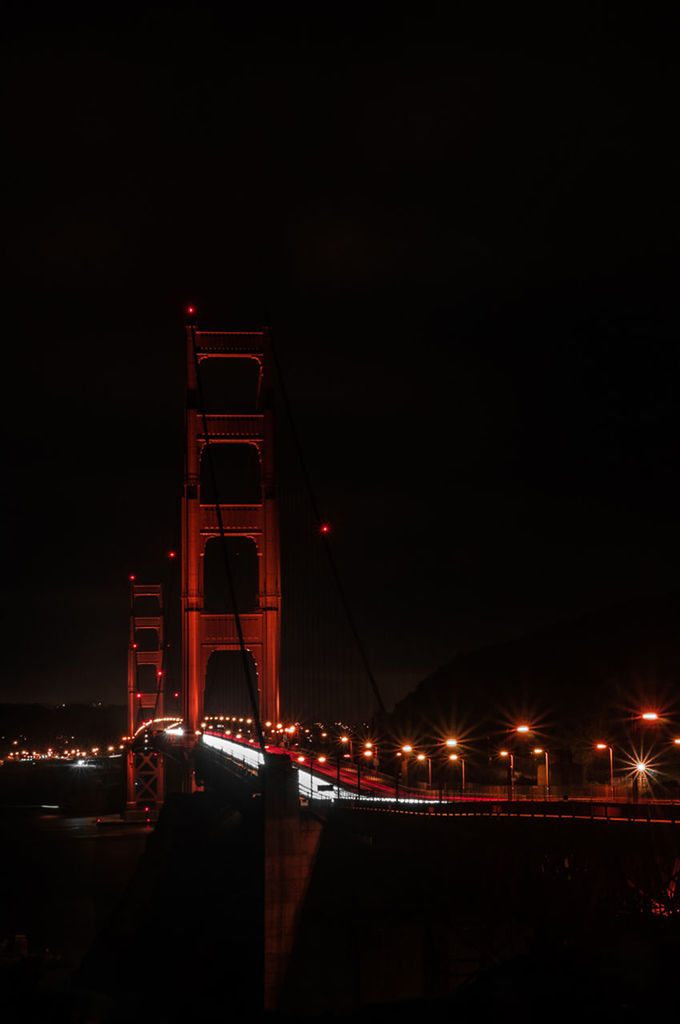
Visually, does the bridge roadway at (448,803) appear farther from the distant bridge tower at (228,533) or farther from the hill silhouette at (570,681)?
the hill silhouette at (570,681)

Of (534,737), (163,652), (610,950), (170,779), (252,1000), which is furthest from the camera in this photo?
(163,652)

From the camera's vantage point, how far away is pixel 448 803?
31188 mm

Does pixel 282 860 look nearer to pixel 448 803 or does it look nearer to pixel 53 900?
pixel 448 803

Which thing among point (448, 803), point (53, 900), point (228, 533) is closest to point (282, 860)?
point (448, 803)

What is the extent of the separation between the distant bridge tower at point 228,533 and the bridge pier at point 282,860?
810 inches

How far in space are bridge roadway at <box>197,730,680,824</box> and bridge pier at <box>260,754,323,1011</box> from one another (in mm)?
2260

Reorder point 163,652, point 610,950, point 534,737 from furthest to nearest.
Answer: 1. point 163,652
2. point 534,737
3. point 610,950

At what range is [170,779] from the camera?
7762cm

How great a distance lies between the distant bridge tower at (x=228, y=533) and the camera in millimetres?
54219

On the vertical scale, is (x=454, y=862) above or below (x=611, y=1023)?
above

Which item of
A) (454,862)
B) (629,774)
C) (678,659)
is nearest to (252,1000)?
(454,862)

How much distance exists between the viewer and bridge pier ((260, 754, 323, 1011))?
2970cm

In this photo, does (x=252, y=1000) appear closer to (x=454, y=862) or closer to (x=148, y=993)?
(x=454, y=862)

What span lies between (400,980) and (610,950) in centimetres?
611
